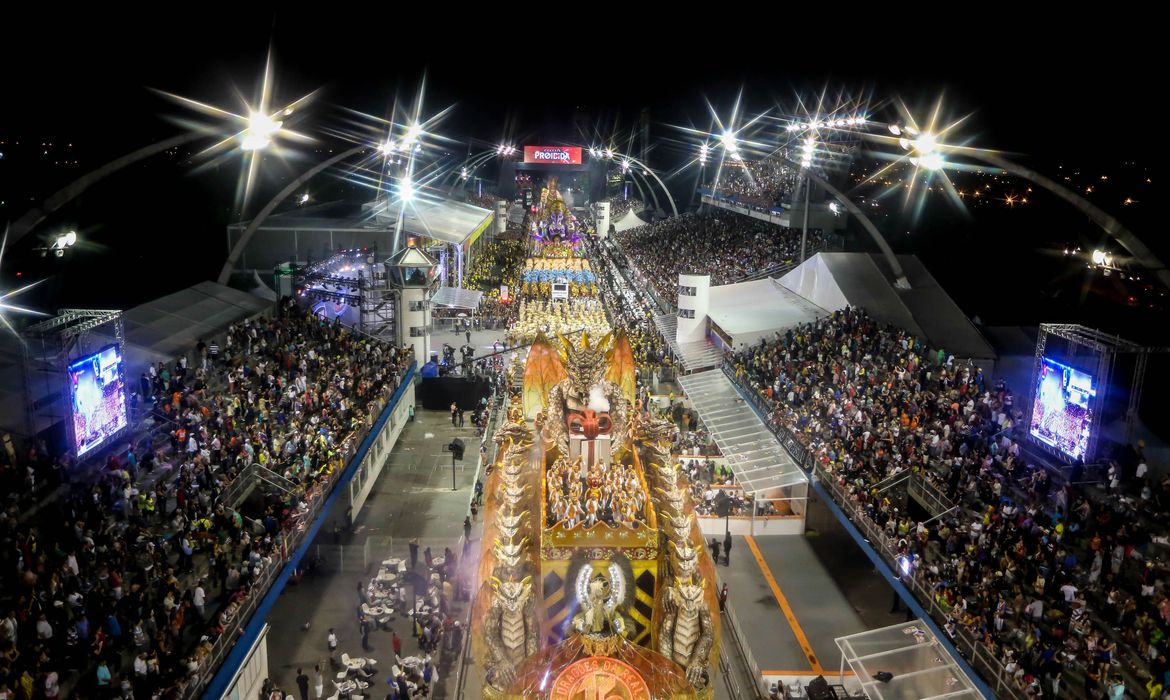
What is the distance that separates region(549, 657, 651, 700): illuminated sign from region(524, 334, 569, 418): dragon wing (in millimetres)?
8993

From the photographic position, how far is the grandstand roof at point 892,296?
99.2 feet

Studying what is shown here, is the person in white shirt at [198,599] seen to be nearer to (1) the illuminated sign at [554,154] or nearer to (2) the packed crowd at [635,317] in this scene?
(2) the packed crowd at [635,317]

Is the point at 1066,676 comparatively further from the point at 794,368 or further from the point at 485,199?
the point at 485,199

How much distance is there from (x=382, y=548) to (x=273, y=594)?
5.74 metres

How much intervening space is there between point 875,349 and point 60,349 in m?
23.6

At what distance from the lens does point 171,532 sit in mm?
16812

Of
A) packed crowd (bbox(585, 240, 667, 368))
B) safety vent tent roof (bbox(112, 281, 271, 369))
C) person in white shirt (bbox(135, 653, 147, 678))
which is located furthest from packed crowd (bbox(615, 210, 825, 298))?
person in white shirt (bbox(135, 653, 147, 678))

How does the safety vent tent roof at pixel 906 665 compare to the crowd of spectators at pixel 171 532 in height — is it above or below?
below

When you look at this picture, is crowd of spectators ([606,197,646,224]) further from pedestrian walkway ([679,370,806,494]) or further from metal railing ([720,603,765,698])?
metal railing ([720,603,765,698])

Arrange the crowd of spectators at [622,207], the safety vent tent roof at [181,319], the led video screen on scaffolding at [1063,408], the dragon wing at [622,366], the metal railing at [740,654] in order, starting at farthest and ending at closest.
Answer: the crowd of spectators at [622,207], the safety vent tent roof at [181,319], the dragon wing at [622,366], the led video screen on scaffolding at [1063,408], the metal railing at [740,654]

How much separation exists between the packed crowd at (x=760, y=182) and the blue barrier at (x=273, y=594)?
3151 cm

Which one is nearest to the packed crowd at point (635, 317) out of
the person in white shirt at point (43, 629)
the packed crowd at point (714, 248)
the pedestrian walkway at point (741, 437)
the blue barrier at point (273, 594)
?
the packed crowd at point (714, 248)

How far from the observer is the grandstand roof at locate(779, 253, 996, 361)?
30.2m

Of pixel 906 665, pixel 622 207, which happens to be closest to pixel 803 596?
pixel 906 665
